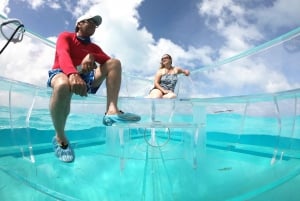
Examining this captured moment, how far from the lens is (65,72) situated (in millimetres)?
1640

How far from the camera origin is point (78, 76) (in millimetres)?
1600

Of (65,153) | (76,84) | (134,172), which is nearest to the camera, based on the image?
(76,84)

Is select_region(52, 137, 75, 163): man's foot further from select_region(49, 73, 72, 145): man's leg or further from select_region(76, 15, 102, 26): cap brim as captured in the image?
select_region(76, 15, 102, 26): cap brim

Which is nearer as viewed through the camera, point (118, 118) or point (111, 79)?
point (118, 118)

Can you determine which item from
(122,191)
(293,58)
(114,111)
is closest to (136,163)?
(122,191)

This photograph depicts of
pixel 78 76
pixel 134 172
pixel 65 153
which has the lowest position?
pixel 134 172

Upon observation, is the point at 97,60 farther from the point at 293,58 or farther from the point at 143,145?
the point at 143,145

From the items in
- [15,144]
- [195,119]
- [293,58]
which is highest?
[293,58]

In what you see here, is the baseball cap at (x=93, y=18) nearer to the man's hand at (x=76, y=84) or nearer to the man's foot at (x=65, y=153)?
the man's hand at (x=76, y=84)

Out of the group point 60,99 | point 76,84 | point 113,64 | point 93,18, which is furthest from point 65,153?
point 93,18

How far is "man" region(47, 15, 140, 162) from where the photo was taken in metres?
1.63

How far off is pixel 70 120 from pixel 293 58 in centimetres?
257

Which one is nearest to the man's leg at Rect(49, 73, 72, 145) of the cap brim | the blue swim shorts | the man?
the man

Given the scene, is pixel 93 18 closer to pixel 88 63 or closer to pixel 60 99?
pixel 88 63
